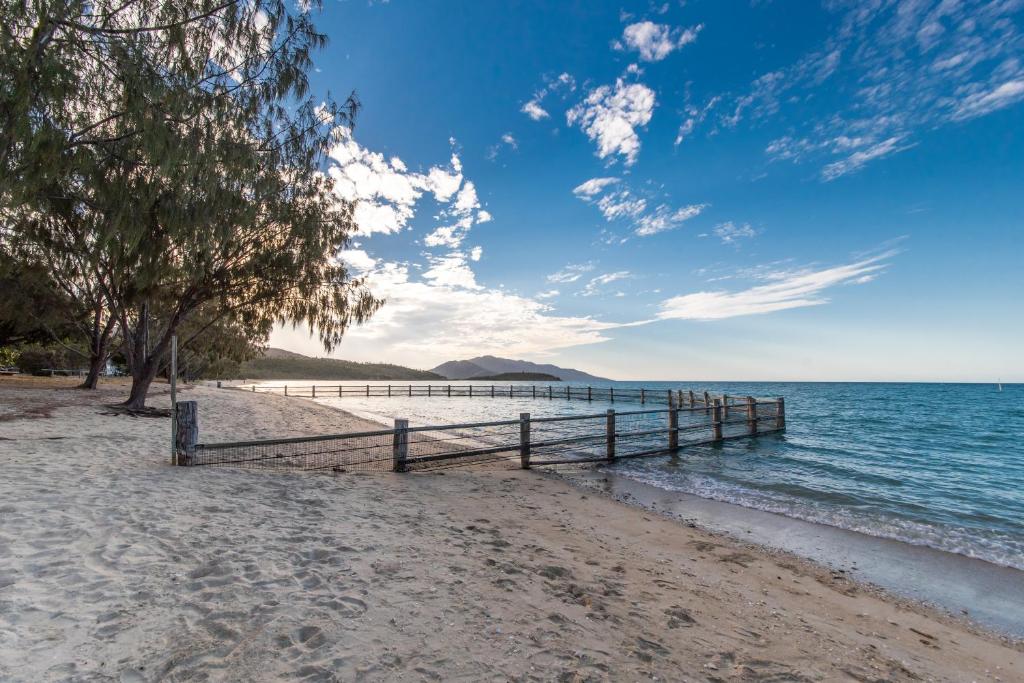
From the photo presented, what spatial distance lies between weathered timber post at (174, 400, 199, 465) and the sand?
913 mm

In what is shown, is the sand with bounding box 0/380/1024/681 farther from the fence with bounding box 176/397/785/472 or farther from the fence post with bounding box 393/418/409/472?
the fence post with bounding box 393/418/409/472

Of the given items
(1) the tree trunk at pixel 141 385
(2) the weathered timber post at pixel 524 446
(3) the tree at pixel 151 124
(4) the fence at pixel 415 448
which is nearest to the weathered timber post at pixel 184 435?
(4) the fence at pixel 415 448

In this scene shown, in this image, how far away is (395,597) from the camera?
380 cm

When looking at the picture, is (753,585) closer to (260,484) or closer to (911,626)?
(911,626)

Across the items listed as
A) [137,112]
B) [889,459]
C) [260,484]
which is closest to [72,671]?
[260,484]

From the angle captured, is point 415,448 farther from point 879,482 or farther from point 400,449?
point 879,482

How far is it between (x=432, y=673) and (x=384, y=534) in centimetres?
263

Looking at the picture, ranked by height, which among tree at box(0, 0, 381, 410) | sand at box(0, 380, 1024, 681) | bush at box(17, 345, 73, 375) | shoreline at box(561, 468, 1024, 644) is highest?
tree at box(0, 0, 381, 410)

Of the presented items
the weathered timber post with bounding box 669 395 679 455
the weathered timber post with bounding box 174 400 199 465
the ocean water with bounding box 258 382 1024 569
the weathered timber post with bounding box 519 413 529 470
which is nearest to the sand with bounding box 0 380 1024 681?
the weathered timber post with bounding box 174 400 199 465

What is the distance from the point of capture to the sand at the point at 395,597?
2939 mm

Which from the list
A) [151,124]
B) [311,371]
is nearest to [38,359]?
[151,124]

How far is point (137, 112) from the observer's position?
626 cm

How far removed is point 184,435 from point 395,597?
641 cm

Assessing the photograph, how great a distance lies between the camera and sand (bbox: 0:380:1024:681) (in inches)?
116
